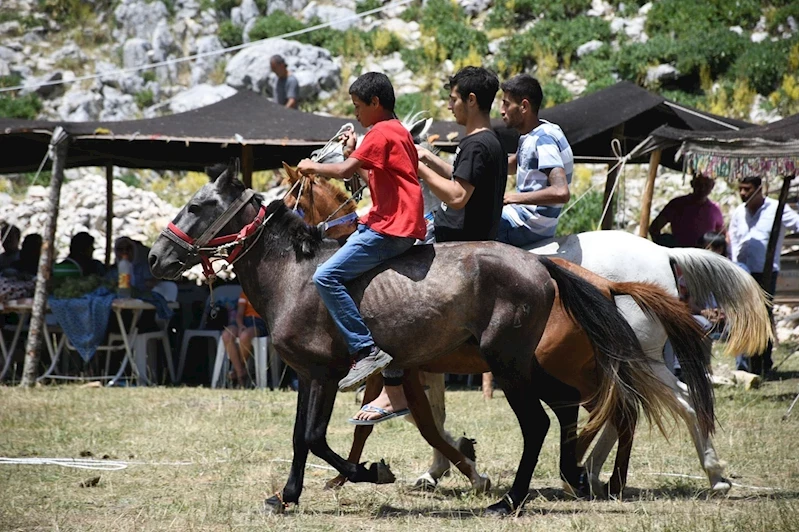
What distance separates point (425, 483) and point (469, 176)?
6.44 ft

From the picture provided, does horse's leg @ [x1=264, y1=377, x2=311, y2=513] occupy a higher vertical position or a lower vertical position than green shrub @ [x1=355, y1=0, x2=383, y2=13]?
lower

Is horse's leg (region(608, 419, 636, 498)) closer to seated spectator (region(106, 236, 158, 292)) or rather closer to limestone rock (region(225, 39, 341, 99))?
seated spectator (region(106, 236, 158, 292))

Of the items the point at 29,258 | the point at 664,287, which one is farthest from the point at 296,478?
the point at 29,258

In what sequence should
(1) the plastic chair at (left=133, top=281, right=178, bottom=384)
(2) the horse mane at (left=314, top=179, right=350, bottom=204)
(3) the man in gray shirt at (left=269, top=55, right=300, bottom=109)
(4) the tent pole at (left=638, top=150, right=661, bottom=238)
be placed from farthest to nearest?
(3) the man in gray shirt at (left=269, top=55, right=300, bottom=109)
(1) the plastic chair at (left=133, top=281, right=178, bottom=384)
(4) the tent pole at (left=638, top=150, right=661, bottom=238)
(2) the horse mane at (left=314, top=179, right=350, bottom=204)

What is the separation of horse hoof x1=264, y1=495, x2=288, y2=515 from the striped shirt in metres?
2.21

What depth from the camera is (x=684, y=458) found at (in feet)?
22.8

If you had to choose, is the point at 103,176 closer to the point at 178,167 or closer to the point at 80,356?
the point at 178,167

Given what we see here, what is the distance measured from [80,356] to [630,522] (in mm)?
8743

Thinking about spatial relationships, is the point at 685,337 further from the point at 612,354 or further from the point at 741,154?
the point at 741,154

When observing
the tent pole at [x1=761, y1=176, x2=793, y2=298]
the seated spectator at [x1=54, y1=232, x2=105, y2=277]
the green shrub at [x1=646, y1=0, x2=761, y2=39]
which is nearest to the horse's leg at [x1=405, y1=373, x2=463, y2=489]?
the tent pole at [x1=761, y1=176, x2=793, y2=298]

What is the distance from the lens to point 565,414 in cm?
569

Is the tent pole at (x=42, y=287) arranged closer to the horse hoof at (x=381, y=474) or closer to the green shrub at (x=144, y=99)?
the horse hoof at (x=381, y=474)

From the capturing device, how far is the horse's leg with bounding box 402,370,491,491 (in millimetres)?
5641

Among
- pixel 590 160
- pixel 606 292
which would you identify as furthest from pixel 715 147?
pixel 606 292
